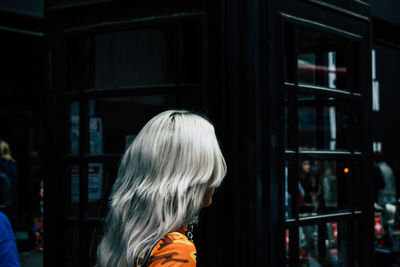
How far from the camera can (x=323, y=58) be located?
4.04 m

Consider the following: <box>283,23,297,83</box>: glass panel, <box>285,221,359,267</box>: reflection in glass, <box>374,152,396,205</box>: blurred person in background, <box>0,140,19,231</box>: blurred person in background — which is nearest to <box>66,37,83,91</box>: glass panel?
<box>283,23,297,83</box>: glass panel

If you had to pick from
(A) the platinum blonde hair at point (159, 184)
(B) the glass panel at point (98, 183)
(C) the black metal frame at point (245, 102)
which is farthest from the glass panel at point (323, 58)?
(A) the platinum blonde hair at point (159, 184)

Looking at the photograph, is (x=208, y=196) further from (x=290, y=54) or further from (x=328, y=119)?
(x=328, y=119)

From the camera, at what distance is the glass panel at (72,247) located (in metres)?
2.93

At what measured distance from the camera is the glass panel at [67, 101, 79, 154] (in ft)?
9.80

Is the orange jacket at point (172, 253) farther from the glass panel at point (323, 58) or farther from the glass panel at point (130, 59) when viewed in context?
the glass panel at point (323, 58)

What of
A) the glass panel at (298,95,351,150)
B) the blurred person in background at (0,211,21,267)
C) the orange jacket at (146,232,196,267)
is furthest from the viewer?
the glass panel at (298,95,351,150)

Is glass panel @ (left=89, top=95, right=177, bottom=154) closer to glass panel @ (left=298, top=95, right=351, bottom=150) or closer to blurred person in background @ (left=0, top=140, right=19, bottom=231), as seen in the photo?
glass panel @ (left=298, top=95, right=351, bottom=150)

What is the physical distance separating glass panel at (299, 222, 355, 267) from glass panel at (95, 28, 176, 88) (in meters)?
1.50

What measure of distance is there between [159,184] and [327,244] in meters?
3.10

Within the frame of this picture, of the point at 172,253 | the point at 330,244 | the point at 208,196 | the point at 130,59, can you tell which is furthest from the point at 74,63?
the point at 330,244

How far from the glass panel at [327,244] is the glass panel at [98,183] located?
1.46 metres

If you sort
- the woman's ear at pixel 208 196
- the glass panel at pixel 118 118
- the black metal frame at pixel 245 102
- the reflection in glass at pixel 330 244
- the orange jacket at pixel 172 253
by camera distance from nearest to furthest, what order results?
the orange jacket at pixel 172 253
the woman's ear at pixel 208 196
the black metal frame at pixel 245 102
the glass panel at pixel 118 118
the reflection in glass at pixel 330 244

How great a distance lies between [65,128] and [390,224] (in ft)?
15.1
